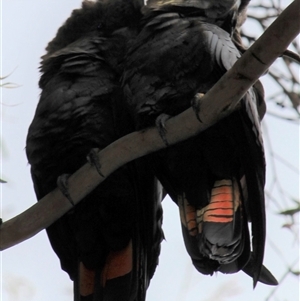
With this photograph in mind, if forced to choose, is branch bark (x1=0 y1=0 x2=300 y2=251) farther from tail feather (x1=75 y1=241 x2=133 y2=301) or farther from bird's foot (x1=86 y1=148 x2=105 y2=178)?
tail feather (x1=75 y1=241 x2=133 y2=301)

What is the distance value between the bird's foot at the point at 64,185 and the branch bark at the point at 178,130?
0.04ft

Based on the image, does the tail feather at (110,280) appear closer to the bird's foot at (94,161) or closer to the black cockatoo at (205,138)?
the black cockatoo at (205,138)

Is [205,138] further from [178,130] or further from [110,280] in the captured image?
[110,280]

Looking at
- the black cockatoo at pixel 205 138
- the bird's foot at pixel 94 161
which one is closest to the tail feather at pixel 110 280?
the black cockatoo at pixel 205 138

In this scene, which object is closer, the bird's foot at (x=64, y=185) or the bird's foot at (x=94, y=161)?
the bird's foot at (x=94, y=161)

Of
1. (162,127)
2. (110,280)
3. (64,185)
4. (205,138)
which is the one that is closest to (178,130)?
(162,127)

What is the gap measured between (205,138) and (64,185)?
53cm

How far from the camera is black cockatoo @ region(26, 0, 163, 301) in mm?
2693

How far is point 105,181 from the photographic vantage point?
2723 millimetres

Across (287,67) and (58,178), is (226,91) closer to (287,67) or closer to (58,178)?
(58,178)

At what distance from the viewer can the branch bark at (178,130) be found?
6.90 ft

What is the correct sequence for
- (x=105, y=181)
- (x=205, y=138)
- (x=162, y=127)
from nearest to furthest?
1. (x=162, y=127)
2. (x=205, y=138)
3. (x=105, y=181)

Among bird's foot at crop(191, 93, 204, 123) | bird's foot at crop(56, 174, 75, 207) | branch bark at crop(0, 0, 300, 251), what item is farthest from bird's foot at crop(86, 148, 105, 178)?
bird's foot at crop(191, 93, 204, 123)

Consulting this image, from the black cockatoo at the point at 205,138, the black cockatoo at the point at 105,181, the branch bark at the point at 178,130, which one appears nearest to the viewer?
the branch bark at the point at 178,130
